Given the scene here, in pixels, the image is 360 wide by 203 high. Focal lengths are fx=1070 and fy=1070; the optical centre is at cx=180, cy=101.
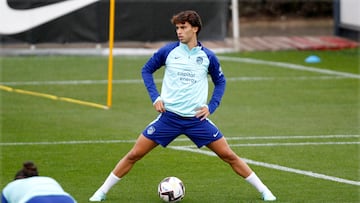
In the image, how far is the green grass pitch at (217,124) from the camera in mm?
12398

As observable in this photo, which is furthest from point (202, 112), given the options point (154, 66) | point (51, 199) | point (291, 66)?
point (291, 66)

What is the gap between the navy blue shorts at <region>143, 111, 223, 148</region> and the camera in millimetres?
11141

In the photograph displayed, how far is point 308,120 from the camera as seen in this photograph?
17.0 m

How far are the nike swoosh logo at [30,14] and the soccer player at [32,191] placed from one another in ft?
36.9

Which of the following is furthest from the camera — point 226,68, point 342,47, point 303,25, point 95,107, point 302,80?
point 303,25

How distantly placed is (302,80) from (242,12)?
11.8 m

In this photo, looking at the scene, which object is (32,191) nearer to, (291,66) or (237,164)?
(237,164)

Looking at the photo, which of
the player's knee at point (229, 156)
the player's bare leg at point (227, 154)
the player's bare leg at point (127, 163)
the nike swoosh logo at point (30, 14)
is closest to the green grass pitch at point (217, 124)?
the player's bare leg at point (127, 163)

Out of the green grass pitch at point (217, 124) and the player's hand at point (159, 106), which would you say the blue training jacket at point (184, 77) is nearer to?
the player's hand at point (159, 106)

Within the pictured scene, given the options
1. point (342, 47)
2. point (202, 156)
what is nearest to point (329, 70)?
point (342, 47)

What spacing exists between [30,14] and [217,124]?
602cm

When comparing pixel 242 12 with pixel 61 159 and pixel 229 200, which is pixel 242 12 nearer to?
pixel 61 159

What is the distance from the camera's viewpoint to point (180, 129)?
11.2 m

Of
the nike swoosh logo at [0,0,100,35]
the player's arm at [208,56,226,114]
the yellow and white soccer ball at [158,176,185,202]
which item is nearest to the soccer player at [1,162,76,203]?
the yellow and white soccer ball at [158,176,185,202]
